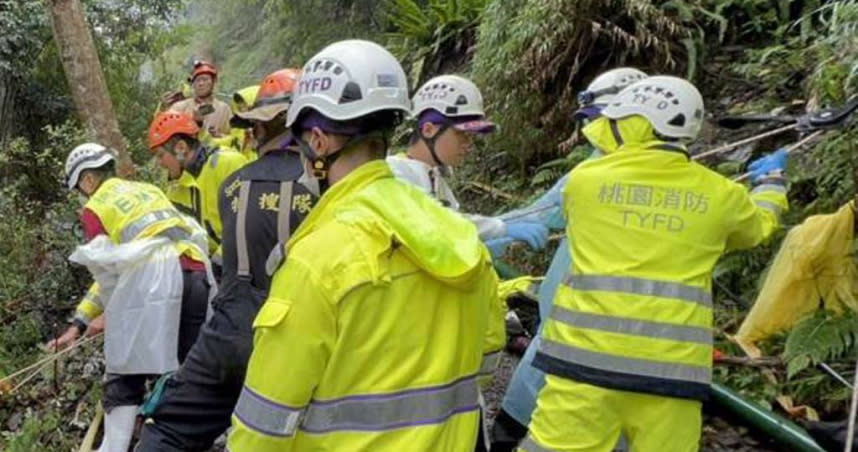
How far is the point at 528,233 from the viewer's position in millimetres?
3969

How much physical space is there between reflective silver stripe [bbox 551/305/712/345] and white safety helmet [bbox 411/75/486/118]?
1264 millimetres

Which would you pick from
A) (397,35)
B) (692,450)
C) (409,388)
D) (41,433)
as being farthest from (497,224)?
(397,35)

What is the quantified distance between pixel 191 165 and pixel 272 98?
6.12ft

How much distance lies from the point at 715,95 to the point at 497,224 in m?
3.54

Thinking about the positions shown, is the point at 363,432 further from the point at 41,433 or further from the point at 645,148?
the point at 41,433

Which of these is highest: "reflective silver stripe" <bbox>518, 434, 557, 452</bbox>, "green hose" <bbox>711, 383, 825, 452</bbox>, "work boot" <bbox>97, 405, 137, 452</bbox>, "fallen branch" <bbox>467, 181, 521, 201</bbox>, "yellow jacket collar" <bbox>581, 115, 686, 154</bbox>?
"yellow jacket collar" <bbox>581, 115, 686, 154</bbox>

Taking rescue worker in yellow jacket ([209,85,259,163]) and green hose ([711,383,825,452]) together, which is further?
green hose ([711,383,825,452])


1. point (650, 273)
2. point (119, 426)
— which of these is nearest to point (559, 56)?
point (650, 273)

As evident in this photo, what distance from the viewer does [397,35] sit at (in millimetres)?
10023

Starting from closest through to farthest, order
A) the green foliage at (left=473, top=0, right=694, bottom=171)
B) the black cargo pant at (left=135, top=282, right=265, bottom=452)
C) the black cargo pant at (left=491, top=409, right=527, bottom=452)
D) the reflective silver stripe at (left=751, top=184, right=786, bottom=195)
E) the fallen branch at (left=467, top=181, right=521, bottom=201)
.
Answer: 1. the black cargo pant at (left=135, top=282, right=265, bottom=452)
2. the reflective silver stripe at (left=751, top=184, right=786, bottom=195)
3. the black cargo pant at (left=491, top=409, right=527, bottom=452)
4. the green foliage at (left=473, top=0, right=694, bottom=171)
5. the fallen branch at (left=467, top=181, right=521, bottom=201)

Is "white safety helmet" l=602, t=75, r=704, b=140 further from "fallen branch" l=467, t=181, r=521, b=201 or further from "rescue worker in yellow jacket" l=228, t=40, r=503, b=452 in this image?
"fallen branch" l=467, t=181, r=521, b=201

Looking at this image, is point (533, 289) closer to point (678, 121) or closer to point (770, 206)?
point (770, 206)

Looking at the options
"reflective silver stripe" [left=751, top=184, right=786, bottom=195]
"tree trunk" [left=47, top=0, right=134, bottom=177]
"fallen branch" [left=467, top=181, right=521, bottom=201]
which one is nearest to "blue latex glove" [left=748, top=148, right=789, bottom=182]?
"reflective silver stripe" [left=751, top=184, right=786, bottom=195]

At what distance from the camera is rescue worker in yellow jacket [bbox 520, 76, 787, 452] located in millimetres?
3012
